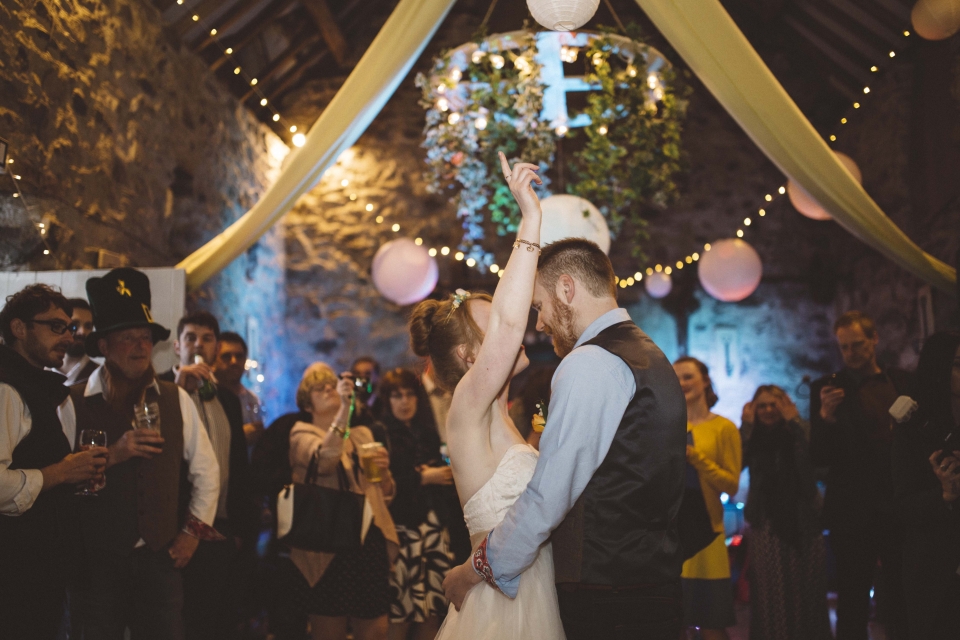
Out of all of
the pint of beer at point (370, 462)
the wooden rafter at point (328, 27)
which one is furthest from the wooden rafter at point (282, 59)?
the pint of beer at point (370, 462)

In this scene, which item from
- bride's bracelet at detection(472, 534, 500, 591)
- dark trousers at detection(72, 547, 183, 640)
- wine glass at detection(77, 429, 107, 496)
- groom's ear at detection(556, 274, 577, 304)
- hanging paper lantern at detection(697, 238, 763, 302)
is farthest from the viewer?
hanging paper lantern at detection(697, 238, 763, 302)

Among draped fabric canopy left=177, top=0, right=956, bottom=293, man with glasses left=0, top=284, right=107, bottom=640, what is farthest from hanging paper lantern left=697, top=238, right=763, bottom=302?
man with glasses left=0, top=284, right=107, bottom=640

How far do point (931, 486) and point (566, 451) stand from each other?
1.78 m

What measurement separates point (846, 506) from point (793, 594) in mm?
515

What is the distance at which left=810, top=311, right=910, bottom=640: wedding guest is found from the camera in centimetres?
316

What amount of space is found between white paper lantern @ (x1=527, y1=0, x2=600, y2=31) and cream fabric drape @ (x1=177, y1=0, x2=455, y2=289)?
393mm

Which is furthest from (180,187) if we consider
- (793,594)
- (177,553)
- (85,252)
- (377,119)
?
(793,594)

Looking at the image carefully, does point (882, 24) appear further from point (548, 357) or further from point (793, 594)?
point (793, 594)

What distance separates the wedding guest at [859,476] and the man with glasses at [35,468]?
306 centimetres

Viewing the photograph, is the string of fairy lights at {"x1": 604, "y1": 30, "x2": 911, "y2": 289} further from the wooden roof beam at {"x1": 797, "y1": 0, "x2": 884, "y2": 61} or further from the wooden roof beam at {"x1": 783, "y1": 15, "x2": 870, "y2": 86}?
the wooden roof beam at {"x1": 797, "y1": 0, "x2": 884, "y2": 61}

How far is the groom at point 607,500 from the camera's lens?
160 cm

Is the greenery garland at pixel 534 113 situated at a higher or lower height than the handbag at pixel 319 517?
higher

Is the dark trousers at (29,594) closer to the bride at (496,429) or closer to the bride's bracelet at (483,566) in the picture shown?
the bride at (496,429)

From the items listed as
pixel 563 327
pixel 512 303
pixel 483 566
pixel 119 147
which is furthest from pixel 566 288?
pixel 119 147
